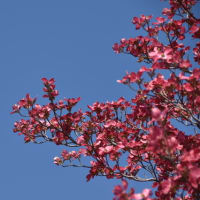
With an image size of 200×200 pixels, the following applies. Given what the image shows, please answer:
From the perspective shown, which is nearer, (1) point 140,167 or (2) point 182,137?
(2) point 182,137

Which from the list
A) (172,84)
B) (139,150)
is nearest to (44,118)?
(139,150)

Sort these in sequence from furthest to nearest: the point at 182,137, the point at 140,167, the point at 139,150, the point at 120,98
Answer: the point at 120,98 → the point at 140,167 → the point at 139,150 → the point at 182,137

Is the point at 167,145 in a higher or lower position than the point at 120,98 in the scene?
lower

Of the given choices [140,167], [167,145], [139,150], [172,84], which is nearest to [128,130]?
[139,150]

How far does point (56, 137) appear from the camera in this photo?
15.5 feet

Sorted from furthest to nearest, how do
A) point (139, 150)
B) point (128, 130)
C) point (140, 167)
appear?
point (140, 167)
point (128, 130)
point (139, 150)

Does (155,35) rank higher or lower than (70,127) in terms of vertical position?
higher

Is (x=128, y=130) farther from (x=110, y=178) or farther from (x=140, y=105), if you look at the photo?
(x=110, y=178)

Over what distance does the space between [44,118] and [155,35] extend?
2.43 meters

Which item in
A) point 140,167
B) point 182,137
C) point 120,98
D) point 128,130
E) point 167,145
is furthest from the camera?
point 120,98

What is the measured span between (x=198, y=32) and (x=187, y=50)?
65 cm

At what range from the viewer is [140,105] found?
407cm

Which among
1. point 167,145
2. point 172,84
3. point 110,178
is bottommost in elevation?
point 167,145

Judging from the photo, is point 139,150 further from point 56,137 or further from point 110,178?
point 56,137
